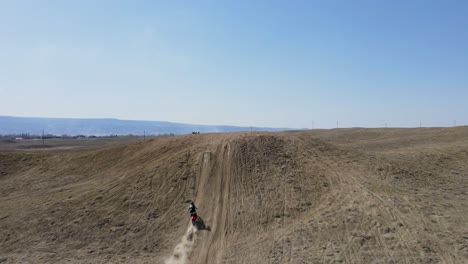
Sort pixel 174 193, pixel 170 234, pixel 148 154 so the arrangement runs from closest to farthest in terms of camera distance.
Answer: pixel 170 234, pixel 174 193, pixel 148 154

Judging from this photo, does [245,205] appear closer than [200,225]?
No

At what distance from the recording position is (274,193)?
2212 cm

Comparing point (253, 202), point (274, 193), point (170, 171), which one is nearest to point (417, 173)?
point (274, 193)

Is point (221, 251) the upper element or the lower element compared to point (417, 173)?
lower

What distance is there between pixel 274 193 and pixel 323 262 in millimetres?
6822

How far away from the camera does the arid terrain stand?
1705 cm

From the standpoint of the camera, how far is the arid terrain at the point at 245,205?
1705 cm

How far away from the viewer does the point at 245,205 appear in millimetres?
21062

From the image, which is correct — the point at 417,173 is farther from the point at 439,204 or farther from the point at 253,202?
the point at 253,202

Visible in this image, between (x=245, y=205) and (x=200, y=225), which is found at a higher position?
(x=245, y=205)

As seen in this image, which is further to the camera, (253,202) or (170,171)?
(170,171)

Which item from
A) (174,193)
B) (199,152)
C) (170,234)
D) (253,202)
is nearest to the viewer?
(170,234)

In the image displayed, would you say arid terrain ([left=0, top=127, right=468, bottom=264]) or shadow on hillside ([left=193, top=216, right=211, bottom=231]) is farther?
shadow on hillside ([left=193, top=216, right=211, bottom=231])

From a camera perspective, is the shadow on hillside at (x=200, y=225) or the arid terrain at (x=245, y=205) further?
the shadow on hillside at (x=200, y=225)
